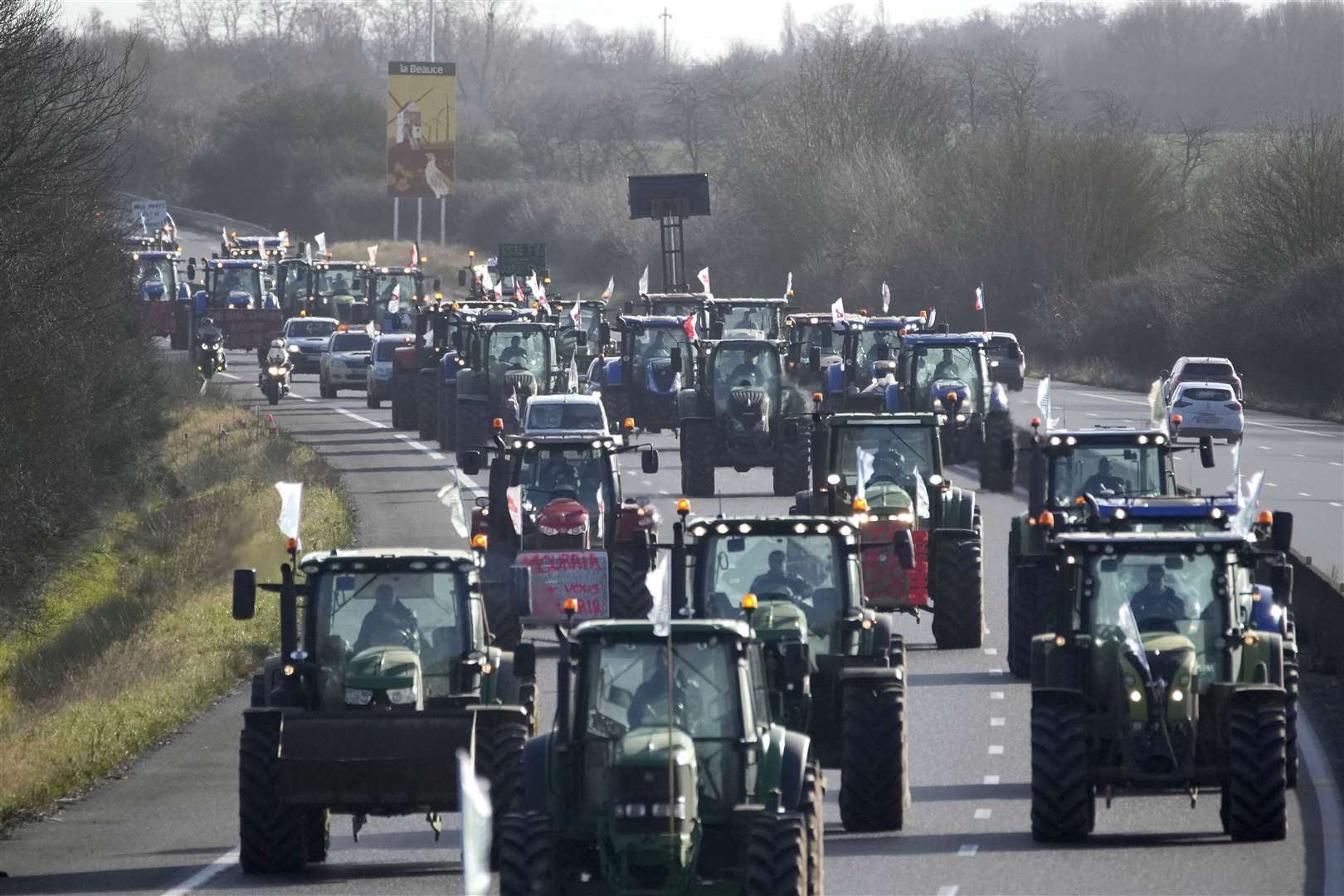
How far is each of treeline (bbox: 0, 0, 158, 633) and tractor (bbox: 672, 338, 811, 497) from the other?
992 centimetres

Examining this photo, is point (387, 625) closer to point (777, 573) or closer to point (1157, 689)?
point (777, 573)

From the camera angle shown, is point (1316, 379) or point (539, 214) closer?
point (1316, 379)

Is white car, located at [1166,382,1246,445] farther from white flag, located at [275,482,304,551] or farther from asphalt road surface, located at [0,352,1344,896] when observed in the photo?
white flag, located at [275,482,304,551]

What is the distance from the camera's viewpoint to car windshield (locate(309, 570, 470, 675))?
54.8ft

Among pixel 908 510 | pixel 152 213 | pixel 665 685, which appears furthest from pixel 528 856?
pixel 152 213

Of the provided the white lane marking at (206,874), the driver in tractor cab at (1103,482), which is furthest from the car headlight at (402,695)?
the driver in tractor cab at (1103,482)

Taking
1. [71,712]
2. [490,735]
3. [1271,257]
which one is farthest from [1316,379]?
[490,735]

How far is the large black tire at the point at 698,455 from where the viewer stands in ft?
132

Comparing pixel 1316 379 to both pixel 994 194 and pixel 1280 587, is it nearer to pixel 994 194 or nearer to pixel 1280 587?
pixel 994 194

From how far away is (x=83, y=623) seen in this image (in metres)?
36.9

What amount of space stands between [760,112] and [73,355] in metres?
69.6

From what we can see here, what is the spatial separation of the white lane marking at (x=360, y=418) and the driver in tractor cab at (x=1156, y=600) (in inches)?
1620

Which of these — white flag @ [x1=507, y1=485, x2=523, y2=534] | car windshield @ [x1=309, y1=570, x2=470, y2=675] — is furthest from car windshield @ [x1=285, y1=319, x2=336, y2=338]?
car windshield @ [x1=309, y1=570, x2=470, y2=675]

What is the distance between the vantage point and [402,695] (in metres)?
16.4
